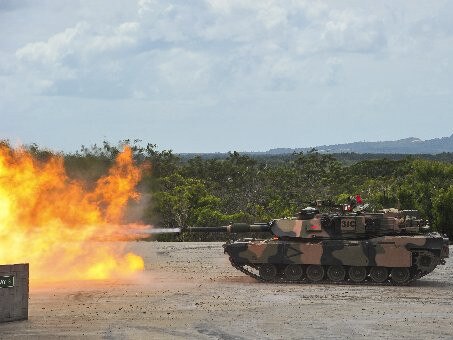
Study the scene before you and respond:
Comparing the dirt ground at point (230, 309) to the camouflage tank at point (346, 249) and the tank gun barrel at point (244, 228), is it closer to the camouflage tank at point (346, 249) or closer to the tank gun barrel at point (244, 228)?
the camouflage tank at point (346, 249)

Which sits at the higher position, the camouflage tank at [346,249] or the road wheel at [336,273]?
the camouflage tank at [346,249]

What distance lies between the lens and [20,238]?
108 feet

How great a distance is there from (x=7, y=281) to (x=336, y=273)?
13119 millimetres

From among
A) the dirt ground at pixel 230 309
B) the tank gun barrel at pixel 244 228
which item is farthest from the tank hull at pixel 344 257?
the dirt ground at pixel 230 309

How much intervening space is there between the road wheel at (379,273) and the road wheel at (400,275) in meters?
0.30

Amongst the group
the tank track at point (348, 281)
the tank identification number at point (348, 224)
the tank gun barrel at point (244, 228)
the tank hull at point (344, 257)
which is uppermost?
the tank identification number at point (348, 224)

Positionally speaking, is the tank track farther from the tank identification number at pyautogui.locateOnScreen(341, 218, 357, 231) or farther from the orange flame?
the orange flame

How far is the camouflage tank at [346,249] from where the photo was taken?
30984 millimetres

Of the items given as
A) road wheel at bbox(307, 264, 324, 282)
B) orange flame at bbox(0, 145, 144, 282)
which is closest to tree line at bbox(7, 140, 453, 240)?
orange flame at bbox(0, 145, 144, 282)

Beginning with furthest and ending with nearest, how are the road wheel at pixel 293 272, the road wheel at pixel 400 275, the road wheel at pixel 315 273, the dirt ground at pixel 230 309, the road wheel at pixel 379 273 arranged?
the road wheel at pixel 293 272, the road wheel at pixel 315 273, the road wheel at pixel 379 273, the road wheel at pixel 400 275, the dirt ground at pixel 230 309

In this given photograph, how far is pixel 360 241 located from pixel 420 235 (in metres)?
2.27

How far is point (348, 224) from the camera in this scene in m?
32.1

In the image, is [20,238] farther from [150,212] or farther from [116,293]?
[150,212]

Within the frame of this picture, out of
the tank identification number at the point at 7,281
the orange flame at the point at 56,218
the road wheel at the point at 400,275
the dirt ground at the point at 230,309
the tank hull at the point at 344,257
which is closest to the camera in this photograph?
the dirt ground at the point at 230,309
